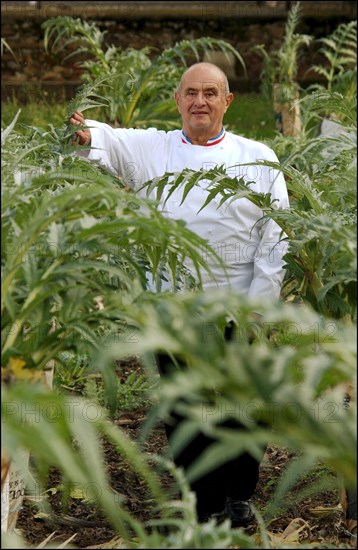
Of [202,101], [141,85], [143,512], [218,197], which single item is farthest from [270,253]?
[141,85]

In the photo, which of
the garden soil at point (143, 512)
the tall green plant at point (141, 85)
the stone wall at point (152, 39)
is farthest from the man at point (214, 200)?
the stone wall at point (152, 39)

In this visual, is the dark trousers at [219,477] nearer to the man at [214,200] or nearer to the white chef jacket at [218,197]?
the man at [214,200]

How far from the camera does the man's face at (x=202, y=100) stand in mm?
3592

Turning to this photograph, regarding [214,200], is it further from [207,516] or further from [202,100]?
[207,516]

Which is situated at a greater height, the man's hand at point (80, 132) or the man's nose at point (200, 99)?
the man's nose at point (200, 99)

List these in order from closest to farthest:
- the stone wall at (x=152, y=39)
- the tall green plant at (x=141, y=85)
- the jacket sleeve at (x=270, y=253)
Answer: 1. the jacket sleeve at (x=270, y=253)
2. the tall green plant at (x=141, y=85)
3. the stone wall at (x=152, y=39)

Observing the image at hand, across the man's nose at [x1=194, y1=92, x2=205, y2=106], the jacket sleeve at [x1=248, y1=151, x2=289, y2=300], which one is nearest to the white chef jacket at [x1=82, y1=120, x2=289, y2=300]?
the jacket sleeve at [x1=248, y1=151, x2=289, y2=300]

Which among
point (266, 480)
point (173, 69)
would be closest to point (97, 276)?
point (266, 480)

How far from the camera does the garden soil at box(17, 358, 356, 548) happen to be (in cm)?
312

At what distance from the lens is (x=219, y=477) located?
11.2ft

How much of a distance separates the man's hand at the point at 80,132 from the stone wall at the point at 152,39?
7.42 metres

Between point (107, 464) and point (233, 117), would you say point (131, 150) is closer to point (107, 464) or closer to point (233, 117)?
point (107, 464)

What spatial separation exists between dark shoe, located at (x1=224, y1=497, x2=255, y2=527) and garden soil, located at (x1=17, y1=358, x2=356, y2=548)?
0.04 metres

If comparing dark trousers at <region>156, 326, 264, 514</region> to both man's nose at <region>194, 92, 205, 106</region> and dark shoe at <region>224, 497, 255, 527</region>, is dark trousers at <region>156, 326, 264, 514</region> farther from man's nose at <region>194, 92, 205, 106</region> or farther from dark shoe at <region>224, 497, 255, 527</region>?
man's nose at <region>194, 92, 205, 106</region>
